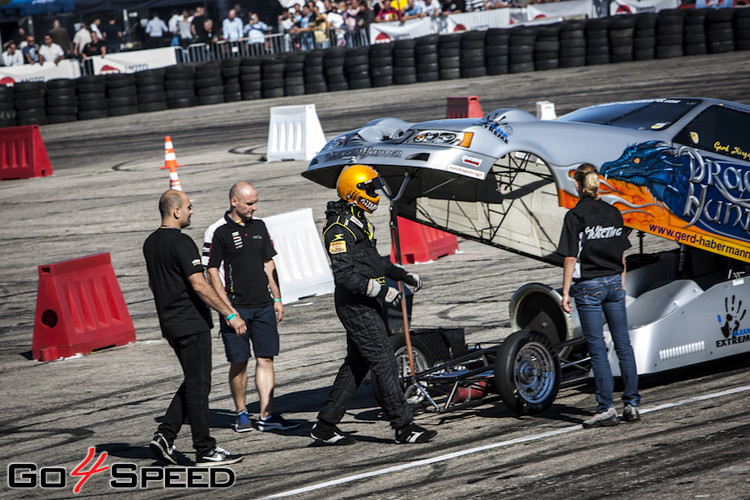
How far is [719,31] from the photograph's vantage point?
2766 centimetres

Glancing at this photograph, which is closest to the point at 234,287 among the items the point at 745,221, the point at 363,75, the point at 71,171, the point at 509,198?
the point at 509,198

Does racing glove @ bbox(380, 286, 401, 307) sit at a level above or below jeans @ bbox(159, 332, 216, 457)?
above

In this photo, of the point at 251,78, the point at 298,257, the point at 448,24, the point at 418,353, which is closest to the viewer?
the point at 418,353

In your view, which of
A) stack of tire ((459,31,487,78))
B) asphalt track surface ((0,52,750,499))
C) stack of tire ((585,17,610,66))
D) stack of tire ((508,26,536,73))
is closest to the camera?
asphalt track surface ((0,52,750,499))

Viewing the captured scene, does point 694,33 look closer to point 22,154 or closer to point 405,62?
point 405,62

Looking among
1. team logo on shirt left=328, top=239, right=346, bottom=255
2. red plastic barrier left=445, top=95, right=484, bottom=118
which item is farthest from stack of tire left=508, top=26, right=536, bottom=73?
team logo on shirt left=328, top=239, right=346, bottom=255

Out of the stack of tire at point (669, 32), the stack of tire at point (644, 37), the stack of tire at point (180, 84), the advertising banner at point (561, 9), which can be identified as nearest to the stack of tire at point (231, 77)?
the stack of tire at point (180, 84)

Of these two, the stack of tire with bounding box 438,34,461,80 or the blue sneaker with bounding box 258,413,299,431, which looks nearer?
the blue sneaker with bounding box 258,413,299,431

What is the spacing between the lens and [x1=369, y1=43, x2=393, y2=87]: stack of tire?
102ft

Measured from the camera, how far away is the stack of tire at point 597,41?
95.6 feet

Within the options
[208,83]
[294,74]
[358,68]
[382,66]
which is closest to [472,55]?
[382,66]

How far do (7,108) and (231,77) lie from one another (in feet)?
21.9

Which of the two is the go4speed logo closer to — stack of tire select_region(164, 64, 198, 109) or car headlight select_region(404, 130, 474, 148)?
car headlight select_region(404, 130, 474, 148)

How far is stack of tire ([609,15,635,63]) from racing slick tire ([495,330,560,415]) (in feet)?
76.5
